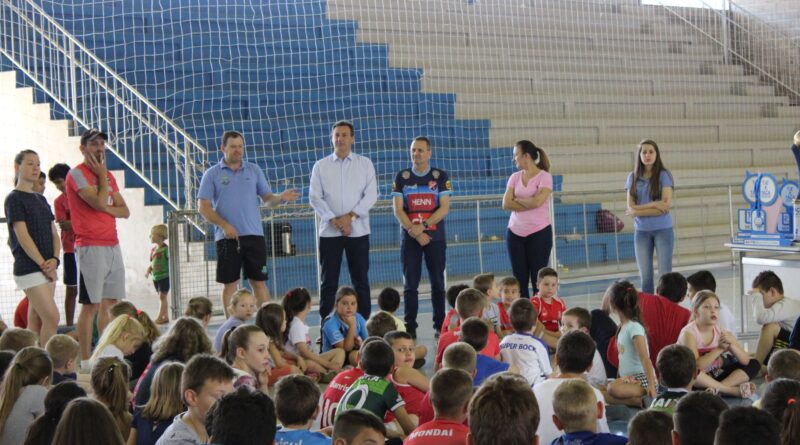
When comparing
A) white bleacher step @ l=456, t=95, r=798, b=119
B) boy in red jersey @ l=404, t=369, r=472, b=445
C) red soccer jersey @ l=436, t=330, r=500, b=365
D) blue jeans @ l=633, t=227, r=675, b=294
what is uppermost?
white bleacher step @ l=456, t=95, r=798, b=119

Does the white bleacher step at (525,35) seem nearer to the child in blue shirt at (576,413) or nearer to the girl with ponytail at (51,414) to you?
the girl with ponytail at (51,414)

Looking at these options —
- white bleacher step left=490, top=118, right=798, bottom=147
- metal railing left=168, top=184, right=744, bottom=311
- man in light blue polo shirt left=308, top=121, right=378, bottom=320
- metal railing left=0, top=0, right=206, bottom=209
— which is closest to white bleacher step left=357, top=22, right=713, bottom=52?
white bleacher step left=490, top=118, right=798, bottom=147

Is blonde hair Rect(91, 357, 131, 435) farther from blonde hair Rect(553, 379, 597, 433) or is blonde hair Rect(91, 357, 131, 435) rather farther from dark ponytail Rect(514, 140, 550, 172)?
dark ponytail Rect(514, 140, 550, 172)

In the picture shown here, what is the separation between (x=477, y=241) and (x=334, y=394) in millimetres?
6351

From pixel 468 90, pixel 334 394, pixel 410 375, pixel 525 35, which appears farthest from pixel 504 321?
pixel 525 35

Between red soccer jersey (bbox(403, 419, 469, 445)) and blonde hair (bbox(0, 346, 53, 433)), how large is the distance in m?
1.49

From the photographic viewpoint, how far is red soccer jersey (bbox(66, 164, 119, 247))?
5945 millimetres

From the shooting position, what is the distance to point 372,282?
9945mm

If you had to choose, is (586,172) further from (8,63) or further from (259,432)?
(259,432)

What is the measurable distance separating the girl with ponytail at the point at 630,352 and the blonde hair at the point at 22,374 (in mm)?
2794

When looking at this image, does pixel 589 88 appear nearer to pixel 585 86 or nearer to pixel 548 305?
pixel 585 86

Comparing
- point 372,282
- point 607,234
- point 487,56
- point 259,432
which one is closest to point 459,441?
point 259,432

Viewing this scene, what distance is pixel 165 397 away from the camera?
3.40 meters

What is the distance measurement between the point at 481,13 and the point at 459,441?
11.7 meters
